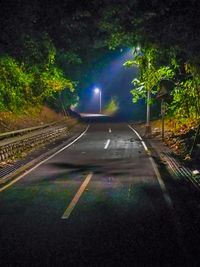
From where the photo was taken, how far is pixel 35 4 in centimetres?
→ 1491

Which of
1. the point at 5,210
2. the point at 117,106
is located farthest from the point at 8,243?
the point at 117,106

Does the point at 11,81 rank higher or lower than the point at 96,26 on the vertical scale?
lower

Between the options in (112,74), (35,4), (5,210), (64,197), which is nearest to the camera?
(5,210)

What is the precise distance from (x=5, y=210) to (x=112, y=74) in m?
95.5

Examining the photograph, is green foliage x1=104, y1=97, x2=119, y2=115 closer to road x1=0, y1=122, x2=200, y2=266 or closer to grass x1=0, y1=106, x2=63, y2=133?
grass x1=0, y1=106, x2=63, y2=133

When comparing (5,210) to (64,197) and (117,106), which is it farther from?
(117,106)

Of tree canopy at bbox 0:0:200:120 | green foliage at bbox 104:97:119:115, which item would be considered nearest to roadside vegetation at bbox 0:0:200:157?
tree canopy at bbox 0:0:200:120

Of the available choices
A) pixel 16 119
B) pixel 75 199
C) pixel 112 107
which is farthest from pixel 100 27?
pixel 112 107

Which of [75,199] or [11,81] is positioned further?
[11,81]

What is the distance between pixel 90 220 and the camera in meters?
8.27

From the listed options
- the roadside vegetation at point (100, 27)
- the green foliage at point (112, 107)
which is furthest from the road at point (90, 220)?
the green foliage at point (112, 107)

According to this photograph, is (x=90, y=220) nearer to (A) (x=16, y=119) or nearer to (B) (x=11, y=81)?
(B) (x=11, y=81)

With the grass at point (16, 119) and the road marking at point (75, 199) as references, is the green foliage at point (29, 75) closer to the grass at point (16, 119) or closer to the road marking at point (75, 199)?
the grass at point (16, 119)

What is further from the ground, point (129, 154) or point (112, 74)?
point (112, 74)
